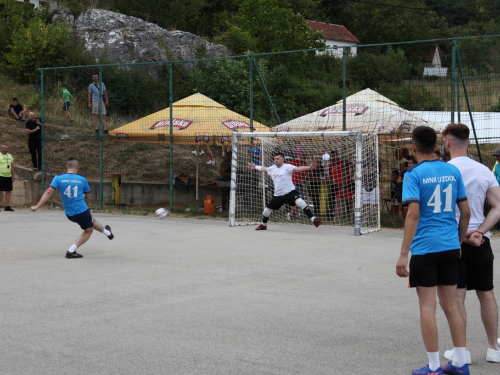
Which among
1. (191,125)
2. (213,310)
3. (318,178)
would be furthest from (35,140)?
(213,310)

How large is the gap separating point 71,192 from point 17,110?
16226 mm

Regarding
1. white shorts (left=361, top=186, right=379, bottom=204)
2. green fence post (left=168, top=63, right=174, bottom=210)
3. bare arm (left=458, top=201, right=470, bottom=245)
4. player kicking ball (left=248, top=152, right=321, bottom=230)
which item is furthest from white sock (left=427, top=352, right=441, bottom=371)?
green fence post (left=168, top=63, right=174, bottom=210)

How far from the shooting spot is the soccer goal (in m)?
15.7

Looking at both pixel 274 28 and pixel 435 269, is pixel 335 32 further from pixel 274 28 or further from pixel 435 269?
pixel 435 269

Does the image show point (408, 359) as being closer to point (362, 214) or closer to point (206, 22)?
point (362, 214)

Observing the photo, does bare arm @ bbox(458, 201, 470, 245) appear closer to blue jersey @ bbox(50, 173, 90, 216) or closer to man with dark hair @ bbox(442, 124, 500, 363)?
man with dark hair @ bbox(442, 124, 500, 363)

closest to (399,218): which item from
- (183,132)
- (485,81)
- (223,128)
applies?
(485,81)

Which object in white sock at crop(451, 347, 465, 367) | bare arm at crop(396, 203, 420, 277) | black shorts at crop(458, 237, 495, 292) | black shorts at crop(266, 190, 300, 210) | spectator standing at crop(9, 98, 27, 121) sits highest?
spectator standing at crop(9, 98, 27, 121)

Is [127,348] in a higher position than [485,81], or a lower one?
lower

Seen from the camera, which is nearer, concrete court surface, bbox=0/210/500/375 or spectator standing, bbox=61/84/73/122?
concrete court surface, bbox=0/210/500/375

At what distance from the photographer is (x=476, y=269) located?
5.77 metres

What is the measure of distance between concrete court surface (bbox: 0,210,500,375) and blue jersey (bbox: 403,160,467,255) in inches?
43.1

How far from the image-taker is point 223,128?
737 inches

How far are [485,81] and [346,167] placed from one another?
3.82 metres
